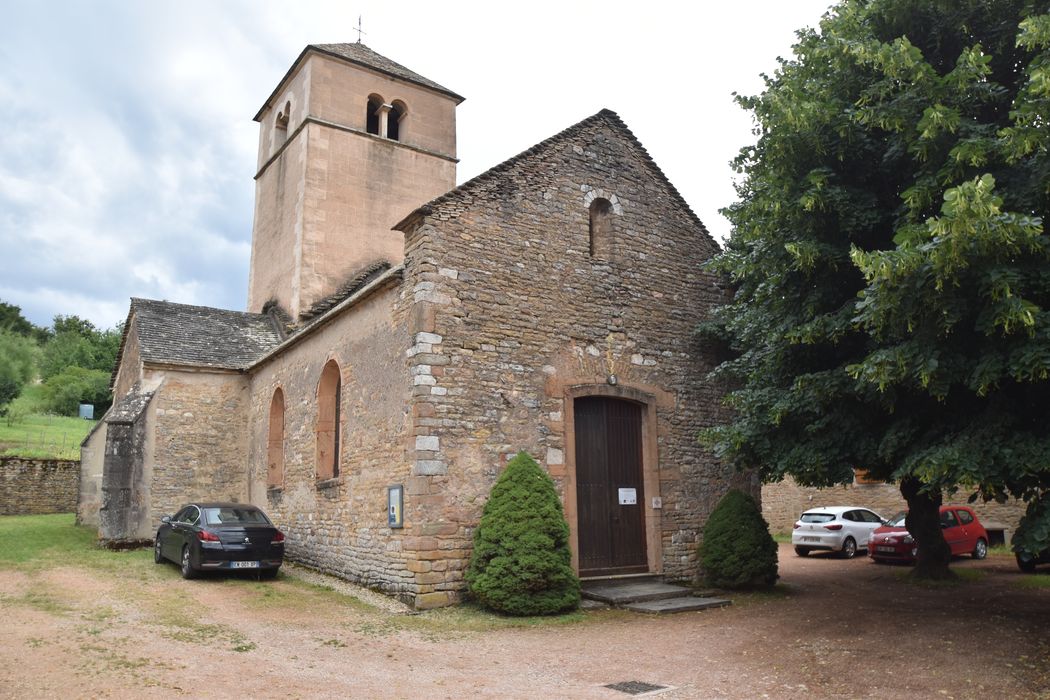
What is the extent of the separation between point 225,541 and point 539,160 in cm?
820

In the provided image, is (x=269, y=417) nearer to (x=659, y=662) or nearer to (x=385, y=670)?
(x=385, y=670)

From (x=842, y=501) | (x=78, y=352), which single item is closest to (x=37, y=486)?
(x=842, y=501)

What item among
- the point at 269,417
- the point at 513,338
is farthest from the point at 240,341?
the point at 513,338

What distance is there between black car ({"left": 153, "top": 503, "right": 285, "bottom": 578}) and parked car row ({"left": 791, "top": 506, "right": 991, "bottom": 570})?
44.8 feet

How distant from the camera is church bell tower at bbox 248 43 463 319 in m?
20.4

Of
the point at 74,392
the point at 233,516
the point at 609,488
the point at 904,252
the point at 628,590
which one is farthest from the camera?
the point at 74,392

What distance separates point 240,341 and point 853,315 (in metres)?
15.8

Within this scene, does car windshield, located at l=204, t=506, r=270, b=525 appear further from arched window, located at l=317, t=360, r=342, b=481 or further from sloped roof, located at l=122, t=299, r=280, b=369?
sloped roof, located at l=122, t=299, r=280, b=369

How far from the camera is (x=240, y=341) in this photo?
20.0m

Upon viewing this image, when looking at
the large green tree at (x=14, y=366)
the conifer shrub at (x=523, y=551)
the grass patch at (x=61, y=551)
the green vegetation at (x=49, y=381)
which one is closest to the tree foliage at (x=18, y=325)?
the green vegetation at (x=49, y=381)

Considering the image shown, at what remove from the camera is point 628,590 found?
11.6 m

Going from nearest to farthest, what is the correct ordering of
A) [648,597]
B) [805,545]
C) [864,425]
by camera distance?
[864,425]
[648,597]
[805,545]

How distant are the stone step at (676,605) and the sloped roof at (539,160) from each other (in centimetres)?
644

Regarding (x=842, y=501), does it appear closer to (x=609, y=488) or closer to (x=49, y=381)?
(x=609, y=488)
